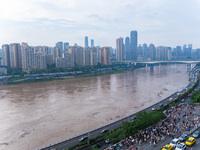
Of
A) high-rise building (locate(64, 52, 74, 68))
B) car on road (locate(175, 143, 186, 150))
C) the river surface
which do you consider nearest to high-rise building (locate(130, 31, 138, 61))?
high-rise building (locate(64, 52, 74, 68))

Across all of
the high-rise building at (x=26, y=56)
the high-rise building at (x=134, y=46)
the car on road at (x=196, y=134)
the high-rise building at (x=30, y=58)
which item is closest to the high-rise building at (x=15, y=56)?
the high-rise building at (x=30, y=58)

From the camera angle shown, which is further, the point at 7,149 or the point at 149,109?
the point at 149,109

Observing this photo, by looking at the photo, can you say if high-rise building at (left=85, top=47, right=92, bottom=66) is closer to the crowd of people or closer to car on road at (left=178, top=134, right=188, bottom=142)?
the crowd of people

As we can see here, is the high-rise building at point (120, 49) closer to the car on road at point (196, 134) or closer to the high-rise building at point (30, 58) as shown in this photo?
the high-rise building at point (30, 58)

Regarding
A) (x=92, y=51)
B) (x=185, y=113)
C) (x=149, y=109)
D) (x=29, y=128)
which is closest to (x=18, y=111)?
(x=29, y=128)

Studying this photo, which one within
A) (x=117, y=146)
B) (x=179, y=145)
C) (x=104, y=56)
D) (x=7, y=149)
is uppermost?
(x=104, y=56)

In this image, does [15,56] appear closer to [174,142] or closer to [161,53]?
[174,142]

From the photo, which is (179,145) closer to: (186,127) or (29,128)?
(186,127)
